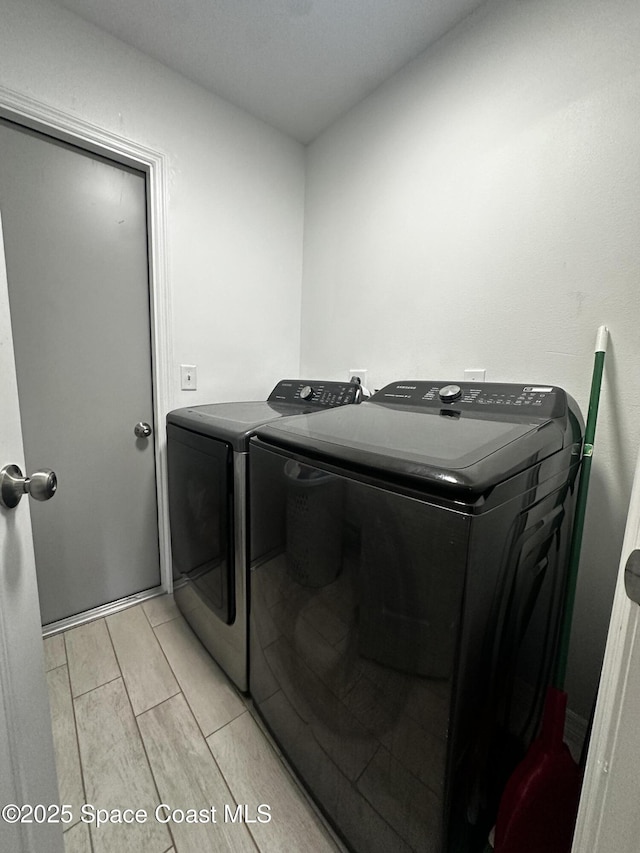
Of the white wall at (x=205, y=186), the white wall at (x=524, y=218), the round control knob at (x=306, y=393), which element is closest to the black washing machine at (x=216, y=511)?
the round control knob at (x=306, y=393)

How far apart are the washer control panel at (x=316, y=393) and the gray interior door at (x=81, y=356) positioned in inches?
27.2

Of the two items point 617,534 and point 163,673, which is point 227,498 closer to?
point 163,673

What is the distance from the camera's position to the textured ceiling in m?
1.22

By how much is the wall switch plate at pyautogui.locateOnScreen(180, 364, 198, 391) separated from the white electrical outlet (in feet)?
2.71

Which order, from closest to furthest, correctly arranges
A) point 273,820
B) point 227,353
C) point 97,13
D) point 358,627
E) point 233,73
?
1. point 358,627
2. point 273,820
3. point 97,13
4. point 233,73
5. point 227,353

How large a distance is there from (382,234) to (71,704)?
7.59ft

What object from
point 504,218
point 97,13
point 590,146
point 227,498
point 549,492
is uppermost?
point 97,13

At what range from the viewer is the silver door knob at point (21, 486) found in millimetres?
584

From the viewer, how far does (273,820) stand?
2.98 ft

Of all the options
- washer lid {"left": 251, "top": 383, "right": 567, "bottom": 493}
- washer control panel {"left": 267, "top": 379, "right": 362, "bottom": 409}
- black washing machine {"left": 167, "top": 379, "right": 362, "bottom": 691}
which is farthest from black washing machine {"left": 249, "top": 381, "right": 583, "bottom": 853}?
washer control panel {"left": 267, "top": 379, "right": 362, "bottom": 409}

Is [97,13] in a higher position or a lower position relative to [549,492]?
higher

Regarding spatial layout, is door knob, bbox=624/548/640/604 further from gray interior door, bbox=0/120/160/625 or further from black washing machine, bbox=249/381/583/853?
gray interior door, bbox=0/120/160/625

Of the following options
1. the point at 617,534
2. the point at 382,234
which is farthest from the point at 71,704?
the point at 382,234

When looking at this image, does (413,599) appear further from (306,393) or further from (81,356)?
(81,356)
